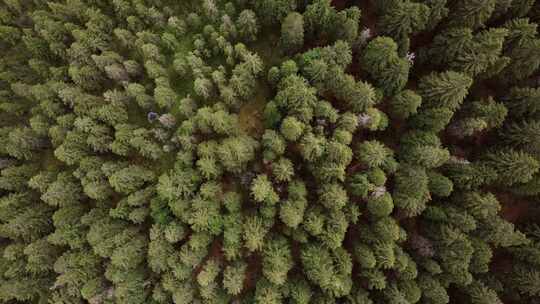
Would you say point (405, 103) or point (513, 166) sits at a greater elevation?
point (405, 103)

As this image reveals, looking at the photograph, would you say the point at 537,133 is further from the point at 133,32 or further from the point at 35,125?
the point at 35,125

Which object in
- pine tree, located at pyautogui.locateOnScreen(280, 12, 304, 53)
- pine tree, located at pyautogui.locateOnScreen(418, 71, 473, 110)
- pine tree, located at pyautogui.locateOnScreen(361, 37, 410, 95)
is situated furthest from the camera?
pine tree, located at pyautogui.locateOnScreen(280, 12, 304, 53)

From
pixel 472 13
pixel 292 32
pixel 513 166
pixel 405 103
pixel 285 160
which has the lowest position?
pixel 285 160

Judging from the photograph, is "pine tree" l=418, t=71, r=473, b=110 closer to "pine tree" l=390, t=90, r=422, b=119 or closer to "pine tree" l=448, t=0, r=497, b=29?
"pine tree" l=390, t=90, r=422, b=119

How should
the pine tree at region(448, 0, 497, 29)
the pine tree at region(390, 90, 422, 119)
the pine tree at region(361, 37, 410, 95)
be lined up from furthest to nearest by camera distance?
1. the pine tree at region(448, 0, 497, 29)
2. the pine tree at region(361, 37, 410, 95)
3. the pine tree at region(390, 90, 422, 119)

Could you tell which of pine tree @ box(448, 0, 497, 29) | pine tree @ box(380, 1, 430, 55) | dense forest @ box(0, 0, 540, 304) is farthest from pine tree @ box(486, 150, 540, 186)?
pine tree @ box(380, 1, 430, 55)

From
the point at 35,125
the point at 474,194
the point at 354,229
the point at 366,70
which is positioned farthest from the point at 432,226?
the point at 35,125

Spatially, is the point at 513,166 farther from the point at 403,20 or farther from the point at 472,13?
the point at 403,20

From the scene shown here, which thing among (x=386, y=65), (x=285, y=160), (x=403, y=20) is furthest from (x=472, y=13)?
(x=285, y=160)

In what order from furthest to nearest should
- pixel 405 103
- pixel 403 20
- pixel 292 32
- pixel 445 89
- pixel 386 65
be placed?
pixel 292 32 < pixel 386 65 < pixel 403 20 < pixel 405 103 < pixel 445 89
